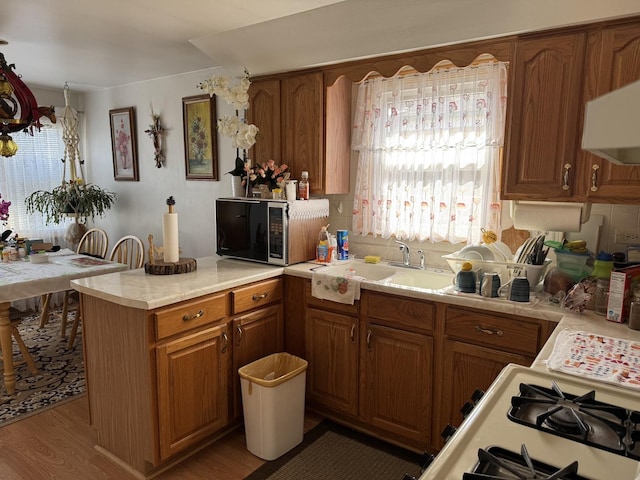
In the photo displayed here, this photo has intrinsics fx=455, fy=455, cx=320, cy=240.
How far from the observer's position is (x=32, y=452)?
2.42 meters

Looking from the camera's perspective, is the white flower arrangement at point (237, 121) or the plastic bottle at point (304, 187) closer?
the white flower arrangement at point (237, 121)

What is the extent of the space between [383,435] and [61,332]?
3.01 m

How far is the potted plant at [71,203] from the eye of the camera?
461cm

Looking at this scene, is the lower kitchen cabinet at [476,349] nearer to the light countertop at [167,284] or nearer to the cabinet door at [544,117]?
the cabinet door at [544,117]

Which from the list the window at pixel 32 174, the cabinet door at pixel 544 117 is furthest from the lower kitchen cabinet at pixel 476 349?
the window at pixel 32 174

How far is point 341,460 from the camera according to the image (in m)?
2.36

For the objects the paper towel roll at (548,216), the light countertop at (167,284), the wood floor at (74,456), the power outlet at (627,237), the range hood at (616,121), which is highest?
the range hood at (616,121)

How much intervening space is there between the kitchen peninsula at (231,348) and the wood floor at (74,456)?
0.22 feet

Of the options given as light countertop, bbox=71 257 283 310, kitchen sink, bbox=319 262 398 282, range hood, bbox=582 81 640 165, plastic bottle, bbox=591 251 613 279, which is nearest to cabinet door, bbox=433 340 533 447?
plastic bottle, bbox=591 251 613 279

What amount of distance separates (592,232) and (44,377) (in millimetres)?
3617

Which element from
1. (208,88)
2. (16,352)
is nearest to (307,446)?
(208,88)

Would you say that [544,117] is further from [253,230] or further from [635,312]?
[253,230]

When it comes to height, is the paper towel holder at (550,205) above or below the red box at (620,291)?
above

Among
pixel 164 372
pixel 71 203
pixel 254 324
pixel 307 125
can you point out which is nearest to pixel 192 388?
pixel 164 372
